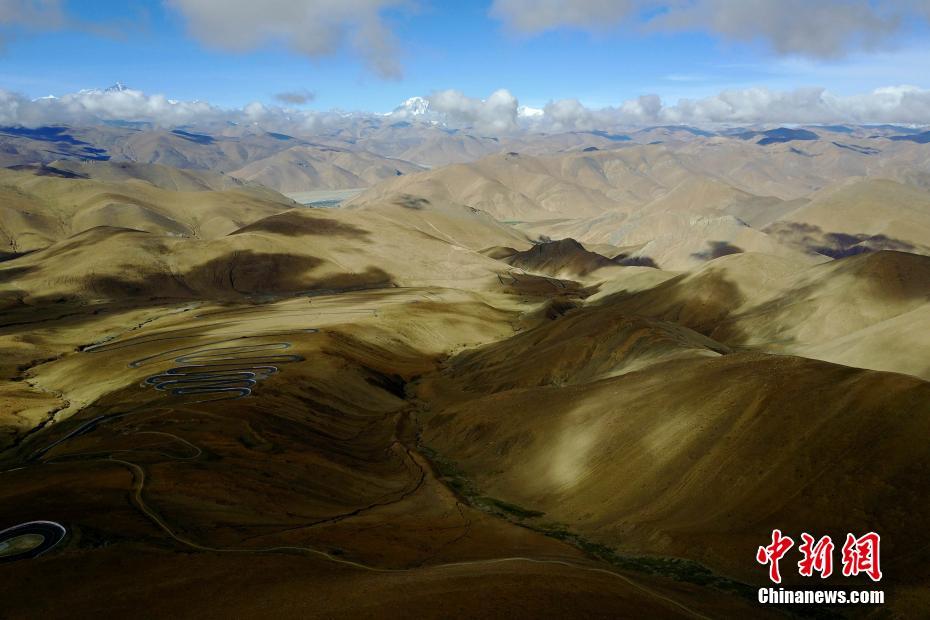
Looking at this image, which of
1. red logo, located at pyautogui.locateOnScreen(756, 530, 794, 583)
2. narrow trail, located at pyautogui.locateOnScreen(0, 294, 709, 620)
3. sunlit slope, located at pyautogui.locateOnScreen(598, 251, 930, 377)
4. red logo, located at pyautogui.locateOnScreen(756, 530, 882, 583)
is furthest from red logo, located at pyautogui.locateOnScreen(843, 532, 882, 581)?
sunlit slope, located at pyautogui.locateOnScreen(598, 251, 930, 377)

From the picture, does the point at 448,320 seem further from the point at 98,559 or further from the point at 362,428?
the point at 98,559

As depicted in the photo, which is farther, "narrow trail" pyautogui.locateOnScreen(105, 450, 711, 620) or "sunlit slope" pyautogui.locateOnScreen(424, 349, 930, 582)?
"sunlit slope" pyautogui.locateOnScreen(424, 349, 930, 582)

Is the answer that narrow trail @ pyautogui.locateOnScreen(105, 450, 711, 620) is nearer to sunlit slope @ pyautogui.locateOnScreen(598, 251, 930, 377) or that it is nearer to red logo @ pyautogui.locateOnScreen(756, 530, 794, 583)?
red logo @ pyautogui.locateOnScreen(756, 530, 794, 583)

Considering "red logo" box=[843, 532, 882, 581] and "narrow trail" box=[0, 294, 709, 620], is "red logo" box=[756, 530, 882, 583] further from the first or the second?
"narrow trail" box=[0, 294, 709, 620]

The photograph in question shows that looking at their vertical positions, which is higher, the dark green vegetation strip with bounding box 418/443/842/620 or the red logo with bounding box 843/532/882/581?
the red logo with bounding box 843/532/882/581

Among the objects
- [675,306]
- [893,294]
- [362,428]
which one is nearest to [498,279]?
[675,306]

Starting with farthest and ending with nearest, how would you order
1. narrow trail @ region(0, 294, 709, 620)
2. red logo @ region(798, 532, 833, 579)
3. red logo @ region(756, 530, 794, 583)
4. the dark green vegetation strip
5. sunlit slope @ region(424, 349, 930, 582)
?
sunlit slope @ region(424, 349, 930, 582) → narrow trail @ region(0, 294, 709, 620) → red logo @ region(756, 530, 794, 583) → the dark green vegetation strip → red logo @ region(798, 532, 833, 579)

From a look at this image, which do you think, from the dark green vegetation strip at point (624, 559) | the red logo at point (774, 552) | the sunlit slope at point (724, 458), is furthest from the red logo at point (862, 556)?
the dark green vegetation strip at point (624, 559)

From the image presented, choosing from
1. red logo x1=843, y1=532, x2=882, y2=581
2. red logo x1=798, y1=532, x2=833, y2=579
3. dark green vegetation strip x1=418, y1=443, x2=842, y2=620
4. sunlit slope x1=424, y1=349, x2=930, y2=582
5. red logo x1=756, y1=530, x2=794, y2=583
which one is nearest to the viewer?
red logo x1=843, y1=532, x2=882, y2=581

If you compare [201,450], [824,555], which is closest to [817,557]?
[824,555]

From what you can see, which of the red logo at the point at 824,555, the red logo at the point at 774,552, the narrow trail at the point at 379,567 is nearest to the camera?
the red logo at the point at 824,555

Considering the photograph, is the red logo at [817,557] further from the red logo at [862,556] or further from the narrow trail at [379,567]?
the narrow trail at [379,567]
